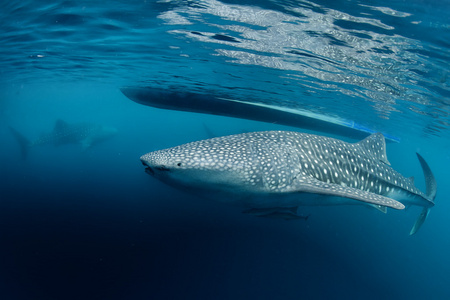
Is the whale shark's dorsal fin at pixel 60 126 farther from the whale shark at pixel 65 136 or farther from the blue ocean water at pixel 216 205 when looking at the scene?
the blue ocean water at pixel 216 205

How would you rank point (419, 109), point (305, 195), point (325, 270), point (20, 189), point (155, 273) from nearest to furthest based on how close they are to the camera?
point (305, 195) < point (155, 273) < point (325, 270) < point (20, 189) < point (419, 109)

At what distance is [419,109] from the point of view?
1488 cm

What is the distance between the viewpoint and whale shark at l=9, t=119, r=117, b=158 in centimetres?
1986

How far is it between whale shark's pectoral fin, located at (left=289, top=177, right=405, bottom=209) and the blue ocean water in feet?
12.1

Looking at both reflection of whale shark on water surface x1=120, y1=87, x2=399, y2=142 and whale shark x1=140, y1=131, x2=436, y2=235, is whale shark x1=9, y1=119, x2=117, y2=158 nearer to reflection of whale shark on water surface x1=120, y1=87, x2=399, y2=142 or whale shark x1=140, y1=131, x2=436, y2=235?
reflection of whale shark on water surface x1=120, y1=87, x2=399, y2=142

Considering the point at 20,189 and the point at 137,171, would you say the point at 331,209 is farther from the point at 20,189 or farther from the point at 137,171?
the point at 20,189

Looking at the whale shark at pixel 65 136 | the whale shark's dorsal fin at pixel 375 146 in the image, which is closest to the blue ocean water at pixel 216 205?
the whale shark's dorsal fin at pixel 375 146

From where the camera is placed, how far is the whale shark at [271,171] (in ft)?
11.5

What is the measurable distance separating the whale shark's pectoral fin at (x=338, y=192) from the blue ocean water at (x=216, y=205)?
3.69 meters

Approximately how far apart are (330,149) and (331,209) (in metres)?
8.50

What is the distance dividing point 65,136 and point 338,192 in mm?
22945

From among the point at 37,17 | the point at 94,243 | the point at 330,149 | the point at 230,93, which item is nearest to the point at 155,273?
the point at 94,243

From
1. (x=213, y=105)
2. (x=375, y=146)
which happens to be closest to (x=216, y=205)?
(x=375, y=146)

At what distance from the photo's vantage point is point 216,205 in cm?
1012
